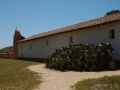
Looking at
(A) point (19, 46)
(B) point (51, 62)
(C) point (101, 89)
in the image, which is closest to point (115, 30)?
(B) point (51, 62)

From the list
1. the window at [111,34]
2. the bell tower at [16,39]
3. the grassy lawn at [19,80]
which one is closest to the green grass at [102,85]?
the grassy lawn at [19,80]

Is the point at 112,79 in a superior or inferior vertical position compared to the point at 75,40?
inferior

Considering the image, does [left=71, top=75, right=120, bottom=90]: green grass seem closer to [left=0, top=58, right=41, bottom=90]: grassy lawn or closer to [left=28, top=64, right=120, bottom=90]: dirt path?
[left=28, top=64, right=120, bottom=90]: dirt path

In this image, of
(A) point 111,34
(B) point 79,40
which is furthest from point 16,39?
(A) point 111,34

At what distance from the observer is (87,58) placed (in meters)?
12.8

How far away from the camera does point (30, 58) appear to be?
2834 centimetres

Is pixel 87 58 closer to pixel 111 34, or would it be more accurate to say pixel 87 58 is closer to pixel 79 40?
pixel 111 34

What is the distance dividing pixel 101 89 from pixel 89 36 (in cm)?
969

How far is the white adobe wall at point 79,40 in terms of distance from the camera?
13.7 meters

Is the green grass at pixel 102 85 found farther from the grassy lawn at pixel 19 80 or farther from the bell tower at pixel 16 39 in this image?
the bell tower at pixel 16 39

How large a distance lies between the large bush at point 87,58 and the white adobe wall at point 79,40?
3.52 feet

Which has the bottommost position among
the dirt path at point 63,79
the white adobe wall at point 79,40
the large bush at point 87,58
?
the dirt path at point 63,79

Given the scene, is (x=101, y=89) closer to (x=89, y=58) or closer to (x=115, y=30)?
(x=89, y=58)

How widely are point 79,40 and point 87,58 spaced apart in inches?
194
